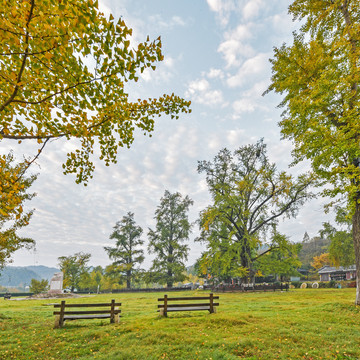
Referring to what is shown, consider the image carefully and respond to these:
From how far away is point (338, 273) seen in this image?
5444 centimetres

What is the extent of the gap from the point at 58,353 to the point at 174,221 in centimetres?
3969

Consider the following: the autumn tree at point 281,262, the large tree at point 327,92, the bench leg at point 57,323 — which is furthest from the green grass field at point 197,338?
the autumn tree at point 281,262

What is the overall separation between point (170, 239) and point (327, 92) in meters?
39.3

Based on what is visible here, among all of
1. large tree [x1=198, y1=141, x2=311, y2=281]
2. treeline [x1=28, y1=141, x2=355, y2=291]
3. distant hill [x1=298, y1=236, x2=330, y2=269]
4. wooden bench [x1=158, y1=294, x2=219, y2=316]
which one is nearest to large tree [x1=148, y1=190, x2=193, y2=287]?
treeline [x1=28, y1=141, x2=355, y2=291]

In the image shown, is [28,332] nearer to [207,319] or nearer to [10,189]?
[207,319]

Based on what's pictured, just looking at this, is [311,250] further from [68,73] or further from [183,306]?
[68,73]

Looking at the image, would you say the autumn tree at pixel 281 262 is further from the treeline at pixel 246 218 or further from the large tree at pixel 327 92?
the large tree at pixel 327 92

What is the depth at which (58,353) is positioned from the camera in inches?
254

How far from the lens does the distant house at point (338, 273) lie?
2010 inches

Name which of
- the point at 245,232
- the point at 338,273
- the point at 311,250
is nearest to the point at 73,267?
the point at 245,232

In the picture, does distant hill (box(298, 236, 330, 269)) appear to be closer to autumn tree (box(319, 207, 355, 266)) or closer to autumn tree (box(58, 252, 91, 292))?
autumn tree (box(319, 207, 355, 266))

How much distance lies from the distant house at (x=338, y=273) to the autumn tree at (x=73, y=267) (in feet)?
194

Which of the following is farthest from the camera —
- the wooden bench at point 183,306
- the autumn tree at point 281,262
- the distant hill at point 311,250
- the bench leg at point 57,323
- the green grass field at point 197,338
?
the distant hill at point 311,250

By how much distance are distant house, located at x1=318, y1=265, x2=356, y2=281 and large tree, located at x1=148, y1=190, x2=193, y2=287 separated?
3845 centimetres
